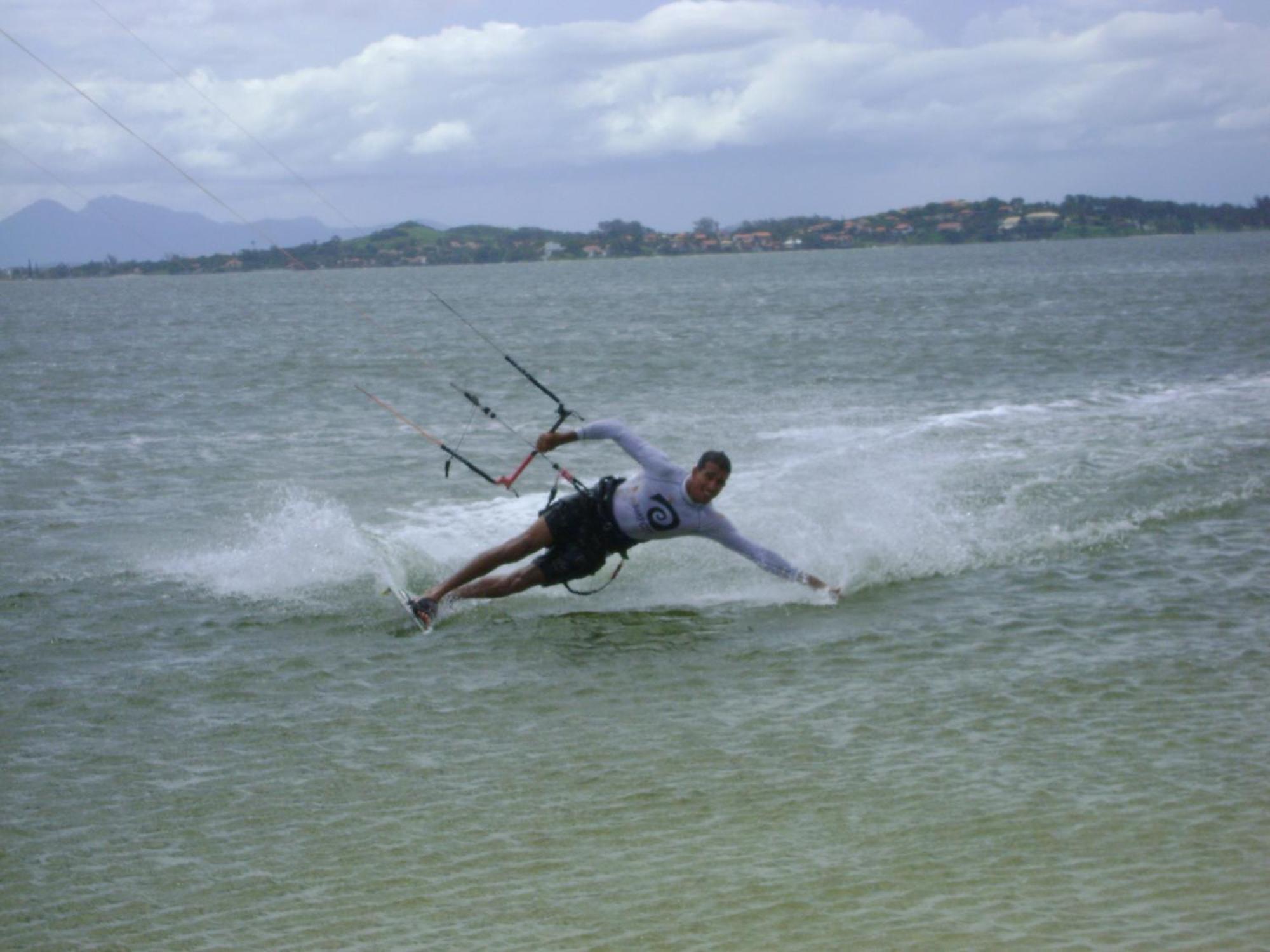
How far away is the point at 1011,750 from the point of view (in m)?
7.07

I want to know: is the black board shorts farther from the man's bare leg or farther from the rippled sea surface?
the rippled sea surface

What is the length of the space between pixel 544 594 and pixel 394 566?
1.37 metres

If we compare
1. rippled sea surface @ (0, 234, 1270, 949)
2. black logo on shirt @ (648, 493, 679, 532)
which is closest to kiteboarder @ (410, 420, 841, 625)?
black logo on shirt @ (648, 493, 679, 532)

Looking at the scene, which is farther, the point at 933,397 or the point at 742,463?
the point at 933,397

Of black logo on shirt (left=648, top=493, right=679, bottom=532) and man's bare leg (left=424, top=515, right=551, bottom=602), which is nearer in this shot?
black logo on shirt (left=648, top=493, right=679, bottom=532)

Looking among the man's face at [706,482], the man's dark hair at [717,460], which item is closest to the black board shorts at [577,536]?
the man's face at [706,482]

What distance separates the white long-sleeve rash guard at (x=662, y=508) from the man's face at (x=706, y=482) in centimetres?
9

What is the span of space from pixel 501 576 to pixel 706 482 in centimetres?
190

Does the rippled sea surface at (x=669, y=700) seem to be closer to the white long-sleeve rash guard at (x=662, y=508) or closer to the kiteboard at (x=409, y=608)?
the kiteboard at (x=409, y=608)

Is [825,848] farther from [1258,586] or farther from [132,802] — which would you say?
[1258,586]

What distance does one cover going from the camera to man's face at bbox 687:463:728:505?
9.41 metres

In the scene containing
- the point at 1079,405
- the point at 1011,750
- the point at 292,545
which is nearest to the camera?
the point at 1011,750

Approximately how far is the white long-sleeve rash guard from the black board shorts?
180mm

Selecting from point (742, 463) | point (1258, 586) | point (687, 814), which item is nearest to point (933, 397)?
point (742, 463)
